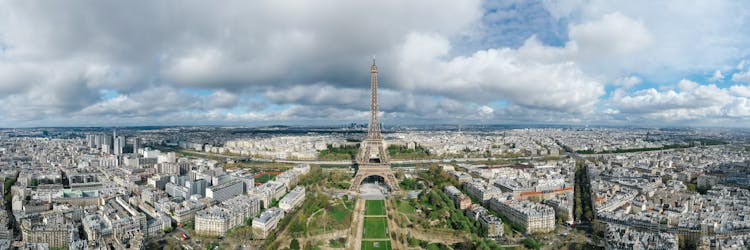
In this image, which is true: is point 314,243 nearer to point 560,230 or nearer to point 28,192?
point 560,230

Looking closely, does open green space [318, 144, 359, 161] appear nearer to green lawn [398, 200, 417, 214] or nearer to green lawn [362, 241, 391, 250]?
green lawn [398, 200, 417, 214]

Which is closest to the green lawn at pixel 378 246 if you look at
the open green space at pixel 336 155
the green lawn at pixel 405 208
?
the green lawn at pixel 405 208

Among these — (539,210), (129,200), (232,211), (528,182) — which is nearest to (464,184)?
(528,182)

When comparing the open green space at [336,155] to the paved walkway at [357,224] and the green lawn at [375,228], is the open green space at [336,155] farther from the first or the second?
the green lawn at [375,228]

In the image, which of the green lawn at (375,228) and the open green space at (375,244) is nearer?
the open green space at (375,244)

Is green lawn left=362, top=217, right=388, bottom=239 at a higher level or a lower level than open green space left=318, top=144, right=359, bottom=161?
lower

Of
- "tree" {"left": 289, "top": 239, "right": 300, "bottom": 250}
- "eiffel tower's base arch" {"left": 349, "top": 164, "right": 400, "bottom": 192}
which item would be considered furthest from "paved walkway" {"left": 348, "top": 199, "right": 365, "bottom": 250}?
"eiffel tower's base arch" {"left": 349, "top": 164, "right": 400, "bottom": 192}

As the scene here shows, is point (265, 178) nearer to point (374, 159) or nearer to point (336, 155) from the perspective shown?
point (374, 159)
